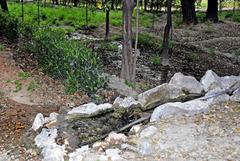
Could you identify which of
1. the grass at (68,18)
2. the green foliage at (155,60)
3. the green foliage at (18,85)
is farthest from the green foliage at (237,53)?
the green foliage at (18,85)

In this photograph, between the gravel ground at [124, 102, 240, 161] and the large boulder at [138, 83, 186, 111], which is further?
the large boulder at [138, 83, 186, 111]

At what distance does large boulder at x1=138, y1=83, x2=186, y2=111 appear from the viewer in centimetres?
645

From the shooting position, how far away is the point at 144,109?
6.36m

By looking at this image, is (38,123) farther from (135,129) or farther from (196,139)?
(196,139)

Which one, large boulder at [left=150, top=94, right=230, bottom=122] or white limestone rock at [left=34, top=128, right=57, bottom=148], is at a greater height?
large boulder at [left=150, top=94, right=230, bottom=122]

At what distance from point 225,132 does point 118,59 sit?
23.0 ft

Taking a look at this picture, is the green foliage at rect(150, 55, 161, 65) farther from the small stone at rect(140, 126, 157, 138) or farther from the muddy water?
the small stone at rect(140, 126, 157, 138)

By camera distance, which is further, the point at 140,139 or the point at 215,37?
the point at 215,37

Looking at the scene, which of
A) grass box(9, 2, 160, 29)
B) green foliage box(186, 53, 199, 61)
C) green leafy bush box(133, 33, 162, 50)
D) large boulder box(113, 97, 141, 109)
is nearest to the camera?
large boulder box(113, 97, 141, 109)

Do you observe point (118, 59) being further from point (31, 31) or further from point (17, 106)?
point (17, 106)

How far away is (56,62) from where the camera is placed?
Result: 857 centimetres

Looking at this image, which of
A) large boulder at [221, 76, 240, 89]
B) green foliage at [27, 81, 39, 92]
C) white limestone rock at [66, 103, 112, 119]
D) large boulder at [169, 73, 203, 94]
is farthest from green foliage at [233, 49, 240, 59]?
white limestone rock at [66, 103, 112, 119]

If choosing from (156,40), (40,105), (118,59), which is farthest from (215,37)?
(40,105)

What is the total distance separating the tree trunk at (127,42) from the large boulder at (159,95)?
6.86 feet
